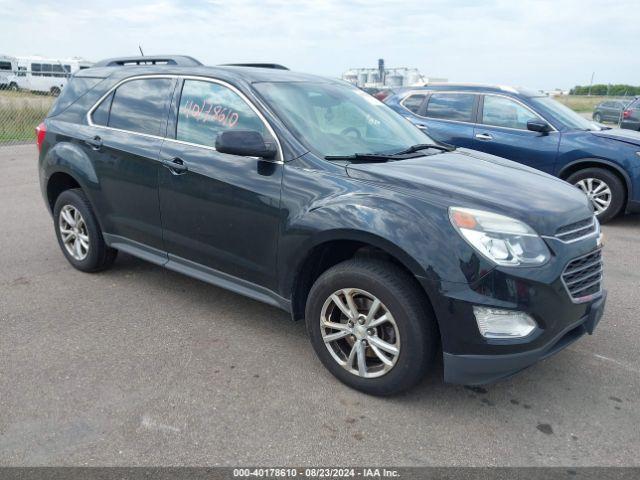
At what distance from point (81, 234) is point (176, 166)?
5.28 feet

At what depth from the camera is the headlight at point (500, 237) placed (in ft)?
9.17

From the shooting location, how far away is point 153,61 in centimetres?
497

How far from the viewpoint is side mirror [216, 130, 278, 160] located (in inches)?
132

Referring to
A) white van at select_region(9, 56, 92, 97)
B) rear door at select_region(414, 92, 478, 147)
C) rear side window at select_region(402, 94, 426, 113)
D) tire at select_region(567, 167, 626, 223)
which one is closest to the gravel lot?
tire at select_region(567, 167, 626, 223)

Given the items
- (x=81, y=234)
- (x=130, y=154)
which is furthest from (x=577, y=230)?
(x=81, y=234)

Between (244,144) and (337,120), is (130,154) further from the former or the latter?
(337,120)

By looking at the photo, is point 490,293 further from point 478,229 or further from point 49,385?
point 49,385

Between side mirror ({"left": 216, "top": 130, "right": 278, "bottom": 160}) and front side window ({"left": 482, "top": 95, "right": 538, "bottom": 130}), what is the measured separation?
17.6 ft

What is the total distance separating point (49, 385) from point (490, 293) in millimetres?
2478

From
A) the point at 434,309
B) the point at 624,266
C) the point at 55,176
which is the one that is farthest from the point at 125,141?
the point at 624,266

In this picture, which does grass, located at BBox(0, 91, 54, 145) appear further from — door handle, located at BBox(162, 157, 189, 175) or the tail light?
door handle, located at BBox(162, 157, 189, 175)

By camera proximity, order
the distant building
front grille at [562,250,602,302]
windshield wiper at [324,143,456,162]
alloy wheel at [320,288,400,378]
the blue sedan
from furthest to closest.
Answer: the distant building
the blue sedan
windshield wiper at [324,143,456,162]
alloy wheel at [320,288,400,378]
front grille at [562,250,602,302]

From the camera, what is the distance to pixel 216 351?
3.73 metres

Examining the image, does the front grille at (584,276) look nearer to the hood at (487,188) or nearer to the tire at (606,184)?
the hood at (487,188)
